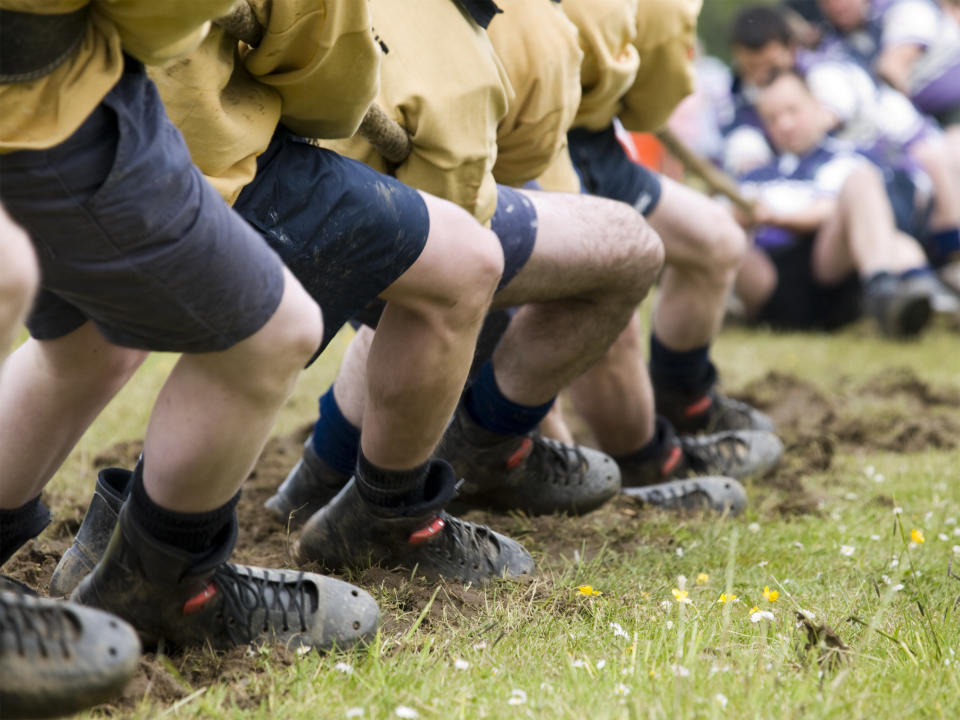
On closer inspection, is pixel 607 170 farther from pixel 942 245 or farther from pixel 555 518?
pixel 942 245

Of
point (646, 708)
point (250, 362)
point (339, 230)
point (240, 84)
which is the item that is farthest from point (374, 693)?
point (240, 84)

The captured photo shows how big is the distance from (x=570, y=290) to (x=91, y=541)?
3.81 feet

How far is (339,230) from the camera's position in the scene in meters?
2.01

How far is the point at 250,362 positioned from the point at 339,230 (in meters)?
0.38

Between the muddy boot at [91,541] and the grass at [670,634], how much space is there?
1.39 feet

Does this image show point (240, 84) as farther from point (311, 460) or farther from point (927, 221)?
point (927, 221)

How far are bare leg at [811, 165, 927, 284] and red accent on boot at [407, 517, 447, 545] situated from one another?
15.5 ft

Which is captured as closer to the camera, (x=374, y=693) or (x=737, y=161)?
(x=374, y=693)

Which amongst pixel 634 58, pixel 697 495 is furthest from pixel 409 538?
pixel 634 58

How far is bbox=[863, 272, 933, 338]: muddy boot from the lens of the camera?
619 centimetres

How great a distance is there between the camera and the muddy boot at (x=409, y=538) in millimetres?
2389

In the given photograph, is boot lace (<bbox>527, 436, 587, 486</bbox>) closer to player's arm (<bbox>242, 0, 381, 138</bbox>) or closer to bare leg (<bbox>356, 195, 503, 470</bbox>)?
bare leg (<bbox>356, 195, 503, 470</bbox>)

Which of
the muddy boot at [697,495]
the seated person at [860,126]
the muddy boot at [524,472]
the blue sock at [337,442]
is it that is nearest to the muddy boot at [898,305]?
the seated person at [860,126]

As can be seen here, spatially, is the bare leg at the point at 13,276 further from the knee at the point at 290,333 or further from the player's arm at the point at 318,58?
the player's arm at the point at 318,58
